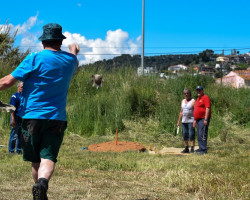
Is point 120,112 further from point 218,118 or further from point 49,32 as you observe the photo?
point 49,32

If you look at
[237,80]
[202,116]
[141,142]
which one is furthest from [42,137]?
[237,80]

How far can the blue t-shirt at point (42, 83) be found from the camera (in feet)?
13.5

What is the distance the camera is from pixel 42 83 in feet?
13.6

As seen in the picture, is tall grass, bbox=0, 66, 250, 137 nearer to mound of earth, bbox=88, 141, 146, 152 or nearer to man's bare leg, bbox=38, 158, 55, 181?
mound of earth, bbox=88, 141, 146, 152

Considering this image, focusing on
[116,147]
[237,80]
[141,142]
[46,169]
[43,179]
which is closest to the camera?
[43,179]

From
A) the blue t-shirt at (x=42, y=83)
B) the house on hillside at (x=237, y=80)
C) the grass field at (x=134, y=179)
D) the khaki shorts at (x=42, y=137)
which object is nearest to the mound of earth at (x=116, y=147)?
the grass field at (x=134, y=179)

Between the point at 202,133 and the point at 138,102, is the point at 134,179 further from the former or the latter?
the point at 138,102

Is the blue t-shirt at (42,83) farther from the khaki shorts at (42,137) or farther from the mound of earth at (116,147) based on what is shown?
the mound of earth at (116,147)

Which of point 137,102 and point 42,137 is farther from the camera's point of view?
point 137,102

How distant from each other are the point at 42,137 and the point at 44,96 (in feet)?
1.45

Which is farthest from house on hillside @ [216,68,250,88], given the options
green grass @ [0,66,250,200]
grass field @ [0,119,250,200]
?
grass field @ [0,119,250,200]

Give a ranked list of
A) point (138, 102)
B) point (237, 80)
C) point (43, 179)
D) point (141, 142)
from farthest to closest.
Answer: point (237, 80), point (138, 102), point (141, 142), point (43, 179)

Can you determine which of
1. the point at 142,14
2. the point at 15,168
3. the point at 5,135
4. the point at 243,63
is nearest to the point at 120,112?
the point at 5,135

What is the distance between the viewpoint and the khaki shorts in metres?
4.16
